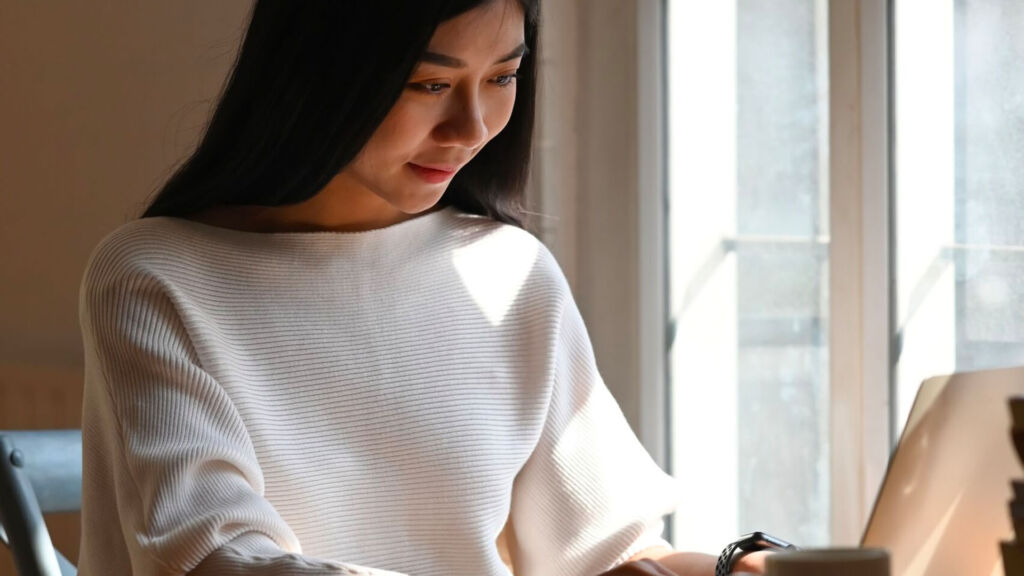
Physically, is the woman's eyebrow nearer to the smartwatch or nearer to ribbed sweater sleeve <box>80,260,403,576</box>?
ribbed sweater sleeve <box>80,260,403,576</box>

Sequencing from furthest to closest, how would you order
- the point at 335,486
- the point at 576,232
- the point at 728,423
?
the point at 576,232 < the point at 728,423 < the point at 335,486

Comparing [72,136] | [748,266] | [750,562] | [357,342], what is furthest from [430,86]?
[72,136]

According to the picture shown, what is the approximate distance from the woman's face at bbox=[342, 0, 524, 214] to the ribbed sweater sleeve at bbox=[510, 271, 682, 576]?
31 centimetres

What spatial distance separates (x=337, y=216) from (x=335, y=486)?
30 centimetres

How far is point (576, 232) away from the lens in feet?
7.02

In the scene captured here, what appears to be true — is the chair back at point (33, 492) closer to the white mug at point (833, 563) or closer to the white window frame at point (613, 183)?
the white window frame at point (613, 183)

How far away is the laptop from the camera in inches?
30.9

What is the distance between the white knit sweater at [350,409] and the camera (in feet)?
3.51

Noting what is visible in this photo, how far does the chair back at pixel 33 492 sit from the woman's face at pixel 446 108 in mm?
502

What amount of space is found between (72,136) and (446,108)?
1371 millimetres

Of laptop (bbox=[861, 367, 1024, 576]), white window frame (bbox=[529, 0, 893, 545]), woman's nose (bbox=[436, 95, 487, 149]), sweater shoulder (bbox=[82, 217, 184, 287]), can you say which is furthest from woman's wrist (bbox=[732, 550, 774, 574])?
white window frame (bbox=[529, 0, 893, 545])

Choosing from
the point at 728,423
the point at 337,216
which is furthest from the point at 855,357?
the point at 337,216

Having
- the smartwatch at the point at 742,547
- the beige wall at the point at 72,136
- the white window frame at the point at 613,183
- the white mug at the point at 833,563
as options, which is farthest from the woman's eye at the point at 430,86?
the beige wall at the point at 72,136

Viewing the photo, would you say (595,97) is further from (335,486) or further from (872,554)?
(872,554)
